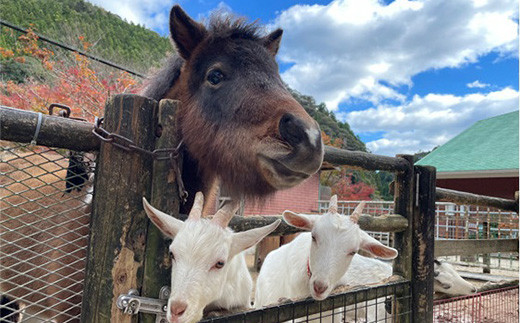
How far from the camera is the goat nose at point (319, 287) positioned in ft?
7.11

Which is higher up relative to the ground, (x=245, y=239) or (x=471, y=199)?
(x=471, y=199)

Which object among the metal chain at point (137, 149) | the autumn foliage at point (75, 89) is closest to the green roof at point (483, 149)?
the autumn foliage at point (75, 89)

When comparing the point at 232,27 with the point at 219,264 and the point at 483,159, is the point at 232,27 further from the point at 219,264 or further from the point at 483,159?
the point at 483,159

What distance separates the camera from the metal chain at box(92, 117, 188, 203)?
1.46m

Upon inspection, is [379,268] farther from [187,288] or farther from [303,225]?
[187,288]

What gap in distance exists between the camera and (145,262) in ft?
5.03

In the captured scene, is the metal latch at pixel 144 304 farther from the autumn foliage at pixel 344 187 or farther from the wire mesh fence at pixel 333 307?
the autumn foliage at pixel 344 187

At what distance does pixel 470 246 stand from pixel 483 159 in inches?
500

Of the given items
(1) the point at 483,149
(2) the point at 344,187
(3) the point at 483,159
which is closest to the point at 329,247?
(3) the point at 483,159

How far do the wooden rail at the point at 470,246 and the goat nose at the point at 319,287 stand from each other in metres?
2.44

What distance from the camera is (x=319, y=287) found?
2.18 metres

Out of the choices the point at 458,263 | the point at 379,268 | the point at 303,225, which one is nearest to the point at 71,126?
the point at 303,225

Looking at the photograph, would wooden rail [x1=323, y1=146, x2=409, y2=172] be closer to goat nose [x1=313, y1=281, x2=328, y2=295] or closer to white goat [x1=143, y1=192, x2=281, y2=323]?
goat nose [x1=313, y1=281, x2=328, y2=295]

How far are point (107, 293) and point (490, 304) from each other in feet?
16.8
